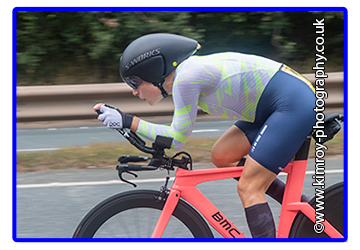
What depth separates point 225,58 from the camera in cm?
243

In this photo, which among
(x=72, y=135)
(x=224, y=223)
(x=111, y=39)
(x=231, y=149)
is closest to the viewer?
(x=224, y=223)

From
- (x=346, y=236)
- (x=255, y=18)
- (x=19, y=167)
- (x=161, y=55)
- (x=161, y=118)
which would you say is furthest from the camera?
(x=161, y=118)

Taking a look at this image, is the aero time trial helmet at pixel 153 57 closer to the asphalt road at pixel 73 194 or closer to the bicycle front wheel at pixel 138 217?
the bicycle front wheel at pixel 138 217

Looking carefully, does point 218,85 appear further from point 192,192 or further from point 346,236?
point 346,236

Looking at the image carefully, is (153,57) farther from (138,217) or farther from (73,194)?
(73,194)

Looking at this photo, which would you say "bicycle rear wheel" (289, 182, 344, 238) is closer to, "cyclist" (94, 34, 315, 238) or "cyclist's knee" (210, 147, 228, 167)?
"cyclist" (94, 34, 315, 238)

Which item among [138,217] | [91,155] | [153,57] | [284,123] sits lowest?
[91,155]

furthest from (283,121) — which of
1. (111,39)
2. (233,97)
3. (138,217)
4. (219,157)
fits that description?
(111,39)

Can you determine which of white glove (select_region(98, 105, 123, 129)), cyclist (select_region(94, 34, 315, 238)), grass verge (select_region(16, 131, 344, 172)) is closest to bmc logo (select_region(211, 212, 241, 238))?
cyclist (select_region(94, 34, 315, 238))

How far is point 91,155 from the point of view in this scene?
5.50 m

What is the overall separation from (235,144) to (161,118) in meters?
4.47

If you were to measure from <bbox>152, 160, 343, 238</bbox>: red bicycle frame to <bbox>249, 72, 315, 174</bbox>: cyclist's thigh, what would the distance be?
176mm

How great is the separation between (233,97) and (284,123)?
33 centimetres

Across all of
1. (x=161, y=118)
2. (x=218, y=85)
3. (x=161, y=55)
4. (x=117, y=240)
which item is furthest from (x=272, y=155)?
(x=161, y=118)
